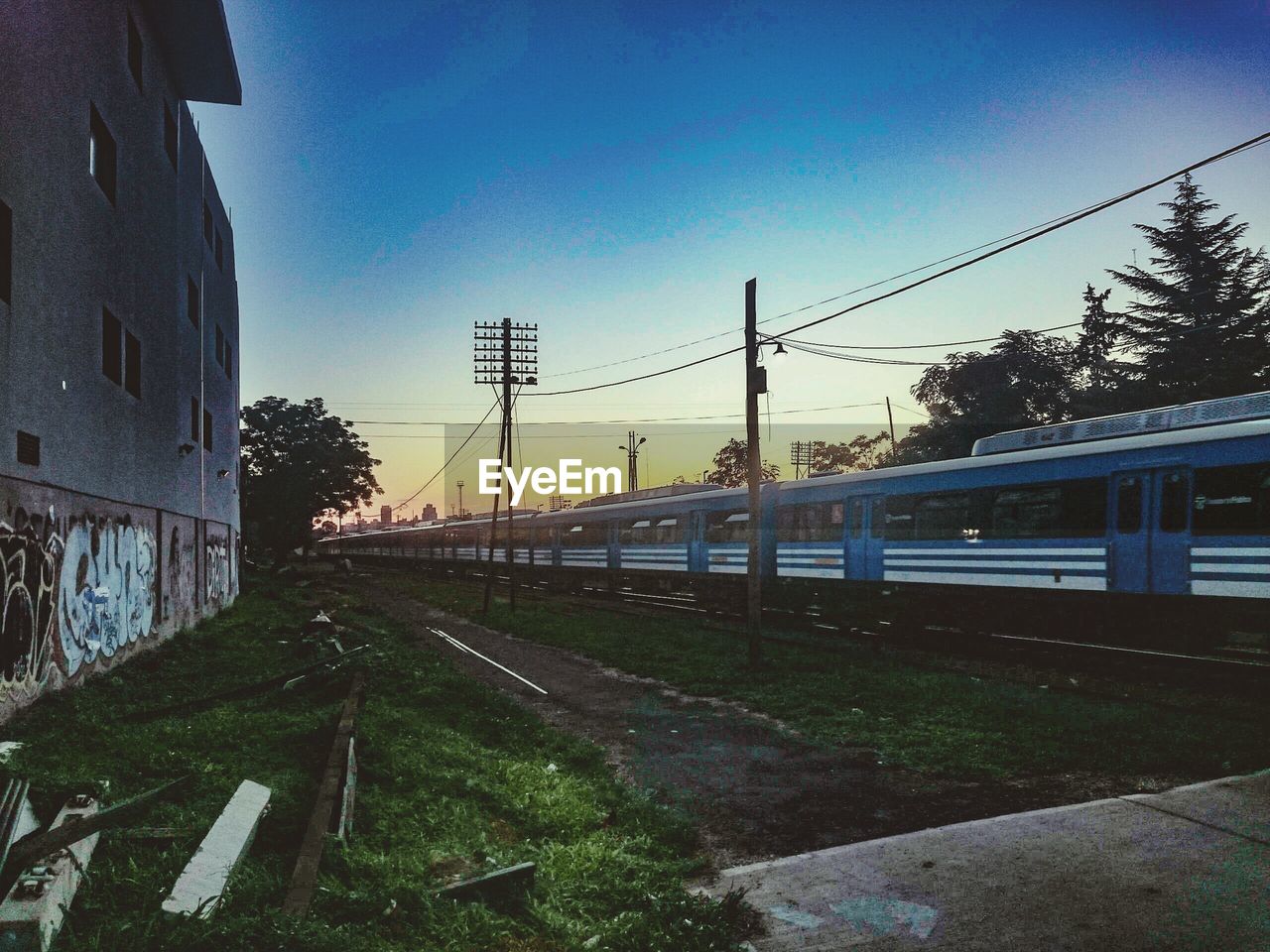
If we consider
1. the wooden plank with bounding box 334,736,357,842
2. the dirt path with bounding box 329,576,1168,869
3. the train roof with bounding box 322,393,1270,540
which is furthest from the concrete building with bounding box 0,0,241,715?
the train roof with bounding box 322,393,1270,540

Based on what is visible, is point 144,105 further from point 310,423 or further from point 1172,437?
point 310,423

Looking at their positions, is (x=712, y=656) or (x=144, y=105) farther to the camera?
(x=144, y=105)

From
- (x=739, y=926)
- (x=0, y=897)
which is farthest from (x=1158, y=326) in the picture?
(x=0, y=897)

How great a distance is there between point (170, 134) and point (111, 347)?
6.97m

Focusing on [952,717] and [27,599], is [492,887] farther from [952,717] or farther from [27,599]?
[27,599]

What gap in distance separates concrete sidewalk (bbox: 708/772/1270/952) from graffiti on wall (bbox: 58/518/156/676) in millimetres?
8755

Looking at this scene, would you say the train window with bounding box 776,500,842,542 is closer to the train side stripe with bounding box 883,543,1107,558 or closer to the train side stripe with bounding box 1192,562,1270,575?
the train side stripe with bounding box 883,543,1107,558

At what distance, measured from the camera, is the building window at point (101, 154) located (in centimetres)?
1127

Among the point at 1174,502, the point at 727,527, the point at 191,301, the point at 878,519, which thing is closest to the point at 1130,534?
the point at 1174,502

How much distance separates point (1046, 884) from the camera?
4.29 metres

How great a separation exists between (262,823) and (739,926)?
3230 millimetres

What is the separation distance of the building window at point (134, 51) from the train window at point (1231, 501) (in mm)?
17886

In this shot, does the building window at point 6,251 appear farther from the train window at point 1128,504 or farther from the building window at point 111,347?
the train window at point 1128,504

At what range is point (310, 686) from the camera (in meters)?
10.0
